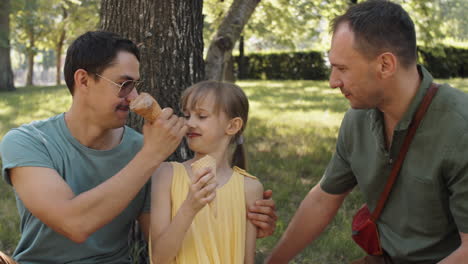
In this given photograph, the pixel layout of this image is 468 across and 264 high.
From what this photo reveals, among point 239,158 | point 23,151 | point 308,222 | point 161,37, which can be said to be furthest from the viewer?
point 161,37

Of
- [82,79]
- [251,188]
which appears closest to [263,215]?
[251,188]

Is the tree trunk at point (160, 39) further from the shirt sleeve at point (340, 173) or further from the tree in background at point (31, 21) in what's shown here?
the tree in background at point (31, 21)

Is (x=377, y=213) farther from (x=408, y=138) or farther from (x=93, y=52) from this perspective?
(x=93, y=52)

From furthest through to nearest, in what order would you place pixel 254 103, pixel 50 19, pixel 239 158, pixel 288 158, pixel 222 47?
1. pixel 50 19
2. pixel 254 103
3. pixel 288 158
4. pixel 222 47
5. pixel 239 158

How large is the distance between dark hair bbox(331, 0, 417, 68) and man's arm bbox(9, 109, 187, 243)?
0.98 m

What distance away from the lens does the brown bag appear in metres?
2.50

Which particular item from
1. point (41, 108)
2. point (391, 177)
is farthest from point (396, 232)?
point (41, 108)

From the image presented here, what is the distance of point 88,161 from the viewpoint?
268cm

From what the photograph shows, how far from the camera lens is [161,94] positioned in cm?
369

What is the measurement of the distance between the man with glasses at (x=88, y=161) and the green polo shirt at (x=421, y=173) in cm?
61

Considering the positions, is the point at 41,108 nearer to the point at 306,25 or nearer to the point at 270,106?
the point at 270,106

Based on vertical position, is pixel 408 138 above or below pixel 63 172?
above

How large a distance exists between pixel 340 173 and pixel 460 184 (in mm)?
777

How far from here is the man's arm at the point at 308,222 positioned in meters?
3.14
